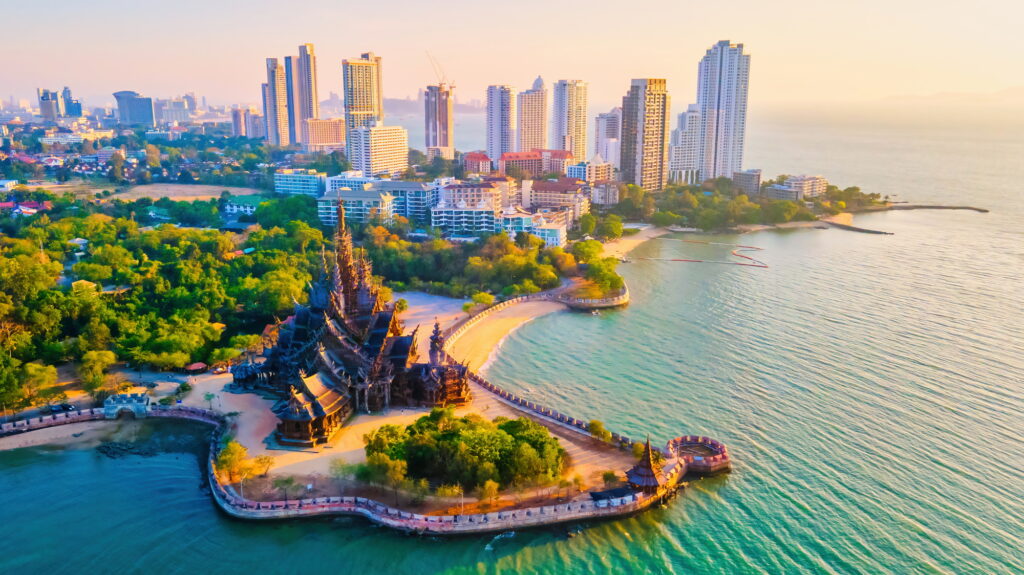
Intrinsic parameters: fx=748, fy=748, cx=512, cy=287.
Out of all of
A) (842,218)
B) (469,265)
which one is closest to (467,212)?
(469,265)

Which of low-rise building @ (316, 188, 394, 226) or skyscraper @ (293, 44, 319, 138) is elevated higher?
skyscraper @ (293, 44, 319, 138)

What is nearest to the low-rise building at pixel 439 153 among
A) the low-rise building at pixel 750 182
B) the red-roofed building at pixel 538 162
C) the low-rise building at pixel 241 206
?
the red-roofed building at pixel 538 162

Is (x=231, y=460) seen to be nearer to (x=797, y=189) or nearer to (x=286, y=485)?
(x=286, y=485)

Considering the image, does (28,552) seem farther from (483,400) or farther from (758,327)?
(758,327)

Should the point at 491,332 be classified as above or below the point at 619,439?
above

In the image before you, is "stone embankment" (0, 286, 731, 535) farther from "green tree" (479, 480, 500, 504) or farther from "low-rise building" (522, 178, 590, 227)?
"low-rise building" (522, 178, 590, 227)

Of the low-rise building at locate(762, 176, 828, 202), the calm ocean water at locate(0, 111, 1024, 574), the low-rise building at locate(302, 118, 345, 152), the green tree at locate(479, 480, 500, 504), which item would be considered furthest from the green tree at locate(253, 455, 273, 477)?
the low-rise building at locate(302, 118, 345, 152)
